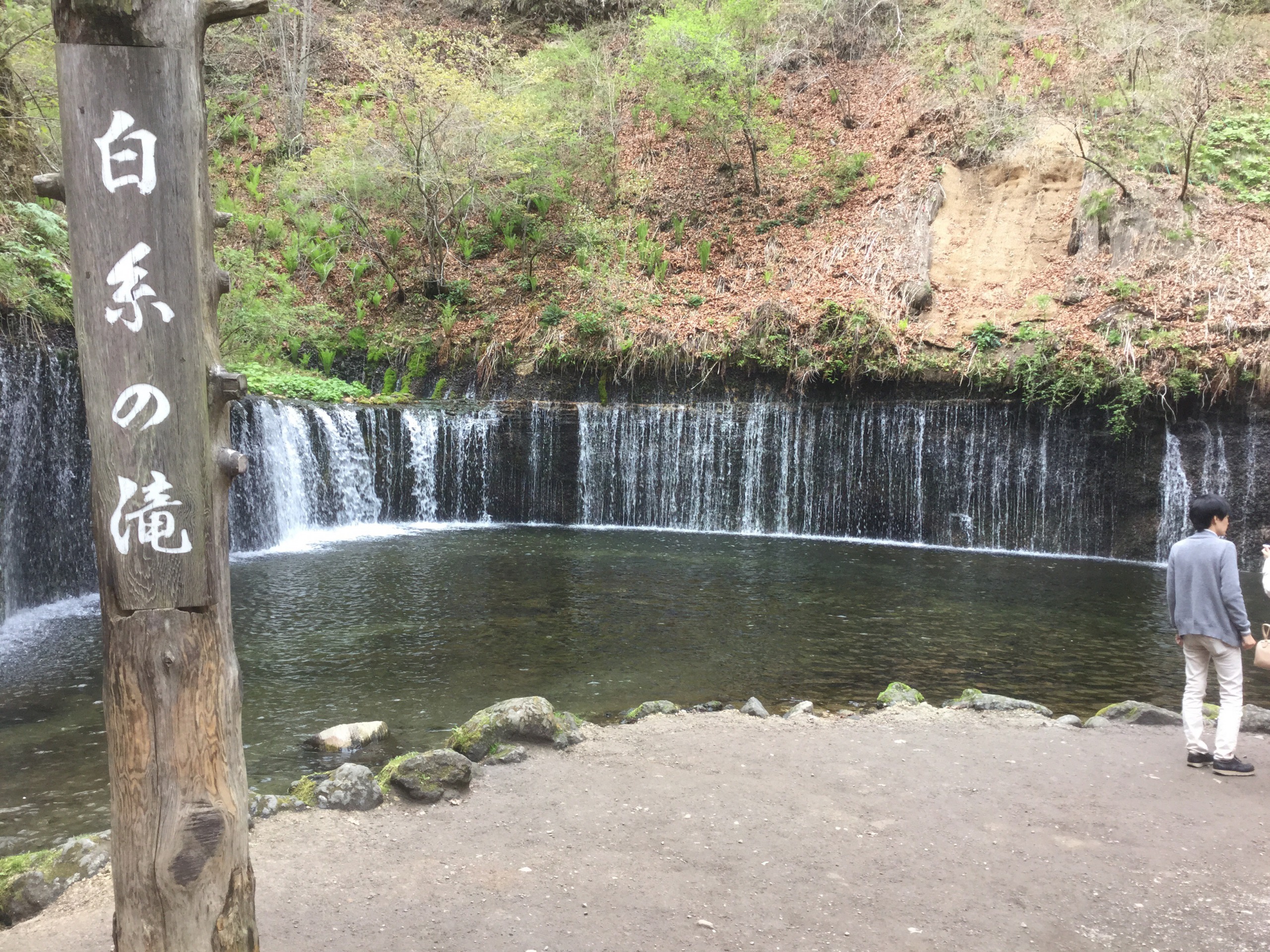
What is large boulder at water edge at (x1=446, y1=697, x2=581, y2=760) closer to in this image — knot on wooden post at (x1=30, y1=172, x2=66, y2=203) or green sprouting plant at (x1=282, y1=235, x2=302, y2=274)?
knot on wooden post at (x1=30, y1=172, x2=66, y2=203)

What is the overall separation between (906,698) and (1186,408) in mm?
10332

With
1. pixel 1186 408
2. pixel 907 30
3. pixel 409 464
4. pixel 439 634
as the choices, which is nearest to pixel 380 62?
pixel 409 464

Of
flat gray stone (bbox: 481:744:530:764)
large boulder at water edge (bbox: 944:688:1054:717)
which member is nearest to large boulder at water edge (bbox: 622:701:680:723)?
flat gray stone (bbox: 481:744:530:764)

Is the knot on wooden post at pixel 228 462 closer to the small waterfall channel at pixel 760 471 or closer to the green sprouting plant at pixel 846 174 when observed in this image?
the small waterfall channel at pixel 760 471

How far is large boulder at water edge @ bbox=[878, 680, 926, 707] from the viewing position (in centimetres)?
642

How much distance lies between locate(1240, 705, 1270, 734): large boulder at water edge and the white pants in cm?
98

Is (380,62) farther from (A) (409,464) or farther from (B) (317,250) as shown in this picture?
(A) (409,464)

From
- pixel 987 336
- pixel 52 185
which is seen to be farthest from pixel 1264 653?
pixel 987 336

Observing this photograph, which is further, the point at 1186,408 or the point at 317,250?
the point at 317,250

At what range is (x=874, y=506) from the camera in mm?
15586

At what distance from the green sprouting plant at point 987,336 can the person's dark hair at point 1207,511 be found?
10946 mm

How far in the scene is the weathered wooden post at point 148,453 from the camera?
7.57 feet

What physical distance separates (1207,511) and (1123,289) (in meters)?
12.2

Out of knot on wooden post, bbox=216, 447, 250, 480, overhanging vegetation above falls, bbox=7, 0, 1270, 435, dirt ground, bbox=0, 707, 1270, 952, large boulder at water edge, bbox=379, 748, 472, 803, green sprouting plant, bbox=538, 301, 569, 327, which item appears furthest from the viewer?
green sprouting plant, bbox=538, 301, 569, 327
